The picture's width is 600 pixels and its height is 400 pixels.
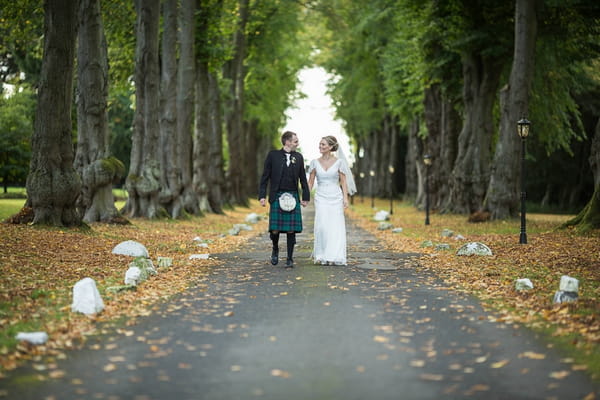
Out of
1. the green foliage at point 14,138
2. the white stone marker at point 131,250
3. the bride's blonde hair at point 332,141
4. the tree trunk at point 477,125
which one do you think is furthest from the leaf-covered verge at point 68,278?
the green foliage at point 14,138

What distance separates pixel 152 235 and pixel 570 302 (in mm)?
12480

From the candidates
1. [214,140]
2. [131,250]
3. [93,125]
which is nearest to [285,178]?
[131,250]

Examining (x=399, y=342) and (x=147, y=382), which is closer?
(x=147, y=382)

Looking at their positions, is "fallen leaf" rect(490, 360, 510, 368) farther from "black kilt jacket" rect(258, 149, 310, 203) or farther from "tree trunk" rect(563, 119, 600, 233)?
"tree trunk" rect(563, 119, 600, 233)

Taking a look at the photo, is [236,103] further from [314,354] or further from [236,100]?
[314,354]

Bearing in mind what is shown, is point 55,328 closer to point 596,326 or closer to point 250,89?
point 596,326

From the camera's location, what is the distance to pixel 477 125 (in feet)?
101

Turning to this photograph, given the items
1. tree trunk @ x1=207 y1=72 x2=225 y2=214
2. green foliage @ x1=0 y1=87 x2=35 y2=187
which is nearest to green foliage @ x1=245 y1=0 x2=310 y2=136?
tree trunk @ x1=207 y1=72 x2=225 y2=214

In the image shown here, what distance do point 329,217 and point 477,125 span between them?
19.5 metres

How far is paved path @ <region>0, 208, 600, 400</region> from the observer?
16.5ft

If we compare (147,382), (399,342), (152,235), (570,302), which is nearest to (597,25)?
(152,235)

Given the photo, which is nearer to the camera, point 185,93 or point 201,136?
point 185,93

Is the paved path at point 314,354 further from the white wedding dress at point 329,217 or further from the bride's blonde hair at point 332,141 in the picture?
the bride's blonde hair at point 332,141

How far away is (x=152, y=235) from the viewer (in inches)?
733
